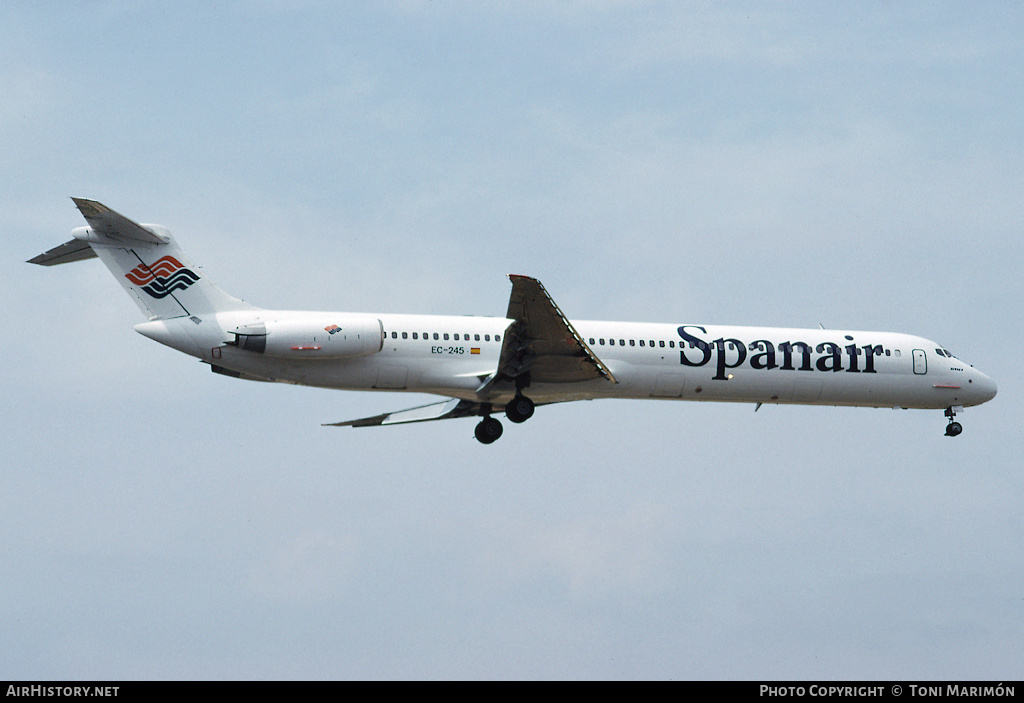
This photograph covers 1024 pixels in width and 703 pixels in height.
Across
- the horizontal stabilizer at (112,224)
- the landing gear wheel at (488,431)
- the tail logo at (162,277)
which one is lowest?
the landing gear wheel at (488,431)

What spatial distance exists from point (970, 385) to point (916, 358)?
69.6 inches

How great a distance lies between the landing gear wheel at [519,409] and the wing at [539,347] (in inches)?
18.3

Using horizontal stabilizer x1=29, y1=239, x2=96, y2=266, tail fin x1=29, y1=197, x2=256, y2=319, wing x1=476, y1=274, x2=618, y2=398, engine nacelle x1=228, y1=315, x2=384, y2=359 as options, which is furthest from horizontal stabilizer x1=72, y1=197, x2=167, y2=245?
wing x1=476, y1=274, x2=618, y2=398

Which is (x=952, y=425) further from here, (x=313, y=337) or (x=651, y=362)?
(x=313, y=337)

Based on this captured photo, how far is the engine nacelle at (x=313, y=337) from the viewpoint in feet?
84.3

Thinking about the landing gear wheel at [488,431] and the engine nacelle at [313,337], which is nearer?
the engine nacelle at [313,337]

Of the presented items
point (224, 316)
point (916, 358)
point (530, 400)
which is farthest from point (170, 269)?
point (916, 358)

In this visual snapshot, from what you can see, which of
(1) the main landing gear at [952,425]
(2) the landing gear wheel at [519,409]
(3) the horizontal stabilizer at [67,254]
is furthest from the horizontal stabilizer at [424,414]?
(1) the main landing gear at [952,425]

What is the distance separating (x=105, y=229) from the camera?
25906 mm

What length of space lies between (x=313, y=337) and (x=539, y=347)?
494 cm

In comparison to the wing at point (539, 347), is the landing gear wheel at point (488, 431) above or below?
below

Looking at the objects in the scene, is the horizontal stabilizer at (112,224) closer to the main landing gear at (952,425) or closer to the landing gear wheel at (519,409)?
the landing gear wheel at (519,409)

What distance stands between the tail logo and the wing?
6.79 m

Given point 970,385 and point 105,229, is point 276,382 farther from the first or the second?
point 970,385
